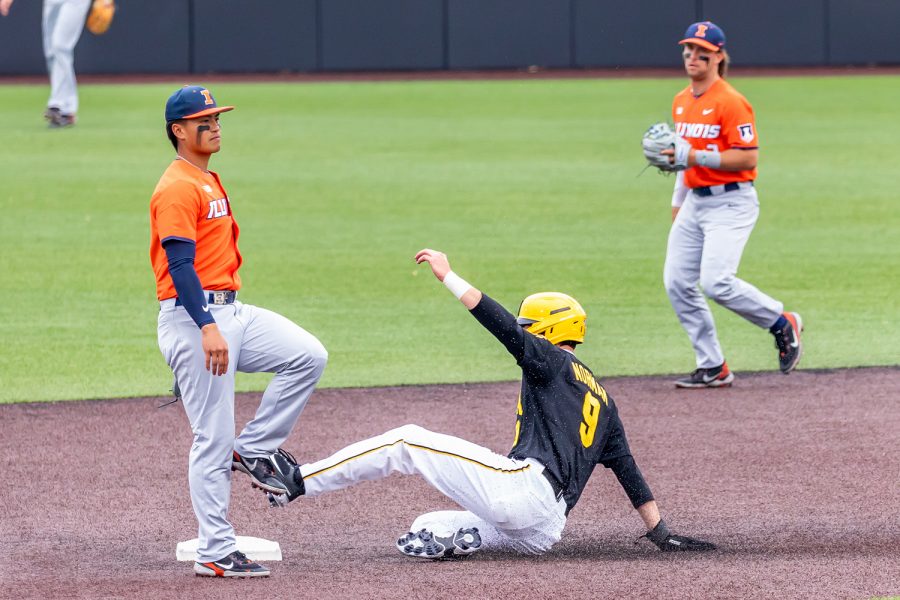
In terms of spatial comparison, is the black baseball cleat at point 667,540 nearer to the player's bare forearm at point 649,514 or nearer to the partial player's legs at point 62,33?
the player's bare forearm at point 649,514

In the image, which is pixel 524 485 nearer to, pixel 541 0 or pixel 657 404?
pixel 657 404

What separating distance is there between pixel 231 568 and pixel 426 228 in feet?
29.9

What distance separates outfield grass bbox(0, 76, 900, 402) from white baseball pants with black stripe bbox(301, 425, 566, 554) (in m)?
3.37

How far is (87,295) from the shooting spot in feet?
37.6

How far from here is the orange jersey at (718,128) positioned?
8.55 m

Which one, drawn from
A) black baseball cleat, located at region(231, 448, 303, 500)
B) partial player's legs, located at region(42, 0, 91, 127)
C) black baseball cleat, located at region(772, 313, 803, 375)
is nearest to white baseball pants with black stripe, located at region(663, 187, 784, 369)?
black baseball cleat, located at region(772, 313, 803, 375)

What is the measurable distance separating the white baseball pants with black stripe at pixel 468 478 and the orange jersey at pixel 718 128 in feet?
11.8

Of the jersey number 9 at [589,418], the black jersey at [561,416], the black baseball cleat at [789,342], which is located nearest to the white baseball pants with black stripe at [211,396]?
the black jersey at [561,416]

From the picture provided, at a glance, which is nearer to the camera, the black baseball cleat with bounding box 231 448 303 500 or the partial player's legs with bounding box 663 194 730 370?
the black baseball cleat with bounding box 231 448 303 500

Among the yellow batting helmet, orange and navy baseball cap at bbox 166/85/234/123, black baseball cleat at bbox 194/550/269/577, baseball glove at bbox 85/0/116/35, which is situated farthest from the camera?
baseball glove at bbox 85/0/116/35

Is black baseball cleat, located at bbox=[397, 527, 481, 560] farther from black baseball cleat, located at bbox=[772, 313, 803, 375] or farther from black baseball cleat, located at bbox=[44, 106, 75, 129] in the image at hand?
black baseball cleat, located at bbox=[44, 106, 75, 129]

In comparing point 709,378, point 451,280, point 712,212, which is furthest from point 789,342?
point 451,280

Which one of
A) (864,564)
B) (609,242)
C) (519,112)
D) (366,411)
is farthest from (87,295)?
(519,112)

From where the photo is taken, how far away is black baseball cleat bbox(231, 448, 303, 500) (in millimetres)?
5711
